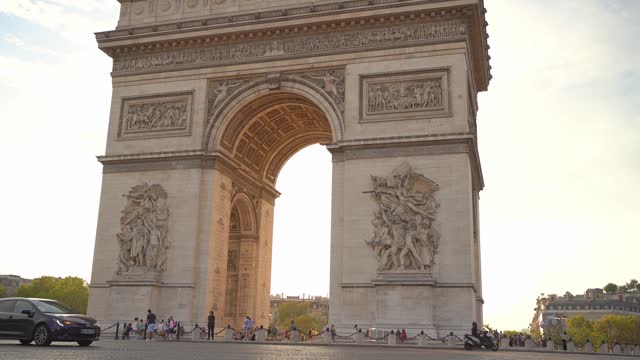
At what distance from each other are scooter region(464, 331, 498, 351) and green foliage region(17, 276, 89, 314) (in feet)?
240

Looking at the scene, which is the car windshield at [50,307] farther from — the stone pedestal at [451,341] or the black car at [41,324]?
the stone pedestal at [451,341]

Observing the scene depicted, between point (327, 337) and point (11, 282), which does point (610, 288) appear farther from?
point (327, 337)

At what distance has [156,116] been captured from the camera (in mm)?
29859

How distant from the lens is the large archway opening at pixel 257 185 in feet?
101

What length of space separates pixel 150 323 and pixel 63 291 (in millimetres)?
69729

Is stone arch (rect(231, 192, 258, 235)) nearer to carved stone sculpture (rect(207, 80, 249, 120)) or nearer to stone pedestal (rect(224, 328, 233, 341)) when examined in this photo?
carved stone sculpture (rect(207, 80, 249, 120))

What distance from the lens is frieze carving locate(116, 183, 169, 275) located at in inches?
1089

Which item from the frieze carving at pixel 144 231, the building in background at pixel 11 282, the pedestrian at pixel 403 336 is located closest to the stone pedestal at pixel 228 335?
the frieze carving at pixel 144 231

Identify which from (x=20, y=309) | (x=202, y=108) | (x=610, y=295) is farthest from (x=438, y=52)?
(x=610, y=295)

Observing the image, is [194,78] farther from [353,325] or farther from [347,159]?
[353,325]

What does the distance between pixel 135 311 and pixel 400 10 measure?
15.9 m

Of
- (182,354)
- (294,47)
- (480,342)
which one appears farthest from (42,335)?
(294,47)

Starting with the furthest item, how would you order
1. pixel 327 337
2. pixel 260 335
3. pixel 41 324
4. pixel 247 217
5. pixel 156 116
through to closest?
pixel 247 217 → pixel 156 116 → pixel 260 335 → pixel 327 337 → pixel 41 324

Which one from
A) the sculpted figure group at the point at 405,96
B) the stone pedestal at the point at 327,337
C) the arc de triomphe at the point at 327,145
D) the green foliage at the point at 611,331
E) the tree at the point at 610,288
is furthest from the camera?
the tree at the point at 610,288
